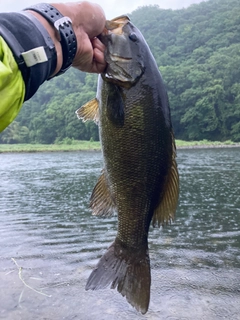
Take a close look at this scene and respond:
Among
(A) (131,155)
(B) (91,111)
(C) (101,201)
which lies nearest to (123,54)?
(B) (91,111)

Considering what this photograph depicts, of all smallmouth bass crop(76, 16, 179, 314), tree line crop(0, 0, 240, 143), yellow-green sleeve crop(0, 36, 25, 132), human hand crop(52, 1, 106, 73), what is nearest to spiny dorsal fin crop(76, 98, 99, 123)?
smallmouth bass crop(76, 16, 179, 314)

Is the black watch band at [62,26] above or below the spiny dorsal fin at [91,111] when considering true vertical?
above

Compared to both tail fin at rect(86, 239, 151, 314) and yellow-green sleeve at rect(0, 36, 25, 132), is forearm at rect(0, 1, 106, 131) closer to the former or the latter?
yellow-green sleeve at rect(0, 36, 25, 132)

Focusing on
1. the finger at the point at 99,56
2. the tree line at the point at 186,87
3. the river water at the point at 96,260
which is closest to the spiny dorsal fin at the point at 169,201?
the finger at the point at 99,56

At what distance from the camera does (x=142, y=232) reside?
10.4ft

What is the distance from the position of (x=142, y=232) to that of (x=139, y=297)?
513mm

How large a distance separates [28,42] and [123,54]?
38.5 inches

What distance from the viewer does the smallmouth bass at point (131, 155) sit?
2748 millimetres

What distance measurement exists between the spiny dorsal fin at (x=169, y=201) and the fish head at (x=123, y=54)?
667 mm

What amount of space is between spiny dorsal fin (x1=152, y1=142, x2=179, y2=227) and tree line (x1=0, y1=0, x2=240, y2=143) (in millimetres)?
60262

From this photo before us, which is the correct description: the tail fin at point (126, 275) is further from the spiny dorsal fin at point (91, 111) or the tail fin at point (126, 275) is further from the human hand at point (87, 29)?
the human hand at point (87, 29)

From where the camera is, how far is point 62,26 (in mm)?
2209

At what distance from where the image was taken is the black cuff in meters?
1.82

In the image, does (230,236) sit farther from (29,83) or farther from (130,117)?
(29,83)
